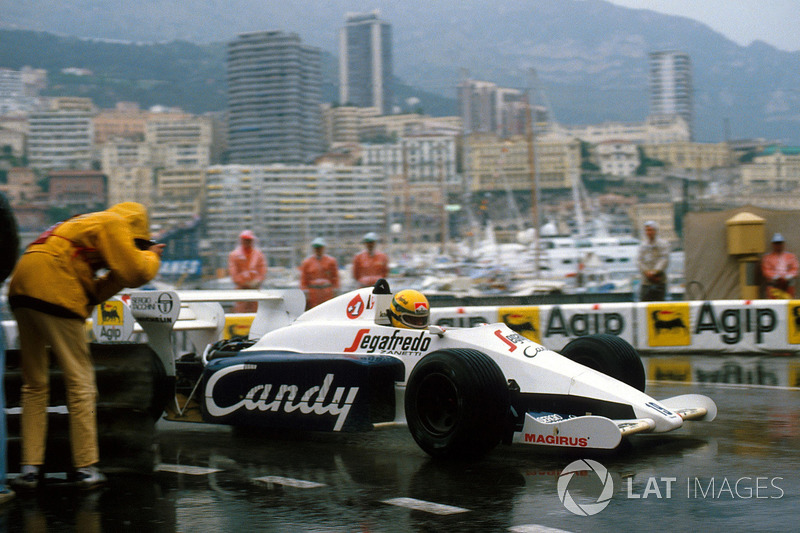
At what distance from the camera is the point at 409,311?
304 inches

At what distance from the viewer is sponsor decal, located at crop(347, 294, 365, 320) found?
321 inches

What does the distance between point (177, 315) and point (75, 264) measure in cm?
168

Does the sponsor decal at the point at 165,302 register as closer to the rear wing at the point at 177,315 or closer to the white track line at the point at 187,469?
the rear wing at the point at 177,315

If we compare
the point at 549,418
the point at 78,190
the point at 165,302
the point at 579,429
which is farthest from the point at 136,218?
the point at 78,190

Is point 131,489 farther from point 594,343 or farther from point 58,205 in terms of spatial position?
point 58,205

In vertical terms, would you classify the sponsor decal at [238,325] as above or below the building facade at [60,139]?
below

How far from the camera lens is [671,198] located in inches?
5635

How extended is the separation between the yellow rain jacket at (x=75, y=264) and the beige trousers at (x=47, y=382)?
0.10m

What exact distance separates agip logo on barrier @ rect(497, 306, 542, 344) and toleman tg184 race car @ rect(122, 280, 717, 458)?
7.09 meters

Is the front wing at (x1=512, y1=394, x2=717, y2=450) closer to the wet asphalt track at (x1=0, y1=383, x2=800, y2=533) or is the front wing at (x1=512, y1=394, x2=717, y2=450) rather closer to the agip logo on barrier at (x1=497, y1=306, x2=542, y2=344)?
the wet asphalt track at (x1=0, y1=383, x2=800, y2=533)

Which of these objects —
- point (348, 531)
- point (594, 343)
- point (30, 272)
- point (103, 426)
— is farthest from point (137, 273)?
point (594, 343)

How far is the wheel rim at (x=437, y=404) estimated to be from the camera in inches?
269

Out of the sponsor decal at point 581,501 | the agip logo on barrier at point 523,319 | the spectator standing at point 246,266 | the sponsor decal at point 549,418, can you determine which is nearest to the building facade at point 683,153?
the agip logo on barrier at point 523,319

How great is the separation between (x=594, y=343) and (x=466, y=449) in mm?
1986
